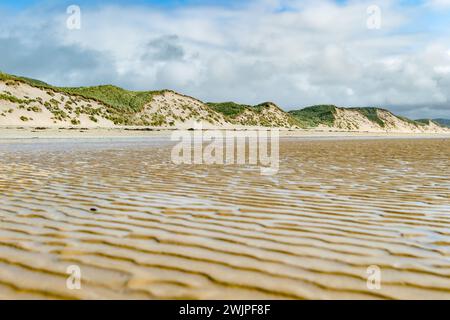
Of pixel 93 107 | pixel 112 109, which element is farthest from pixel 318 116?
pixel 93 107

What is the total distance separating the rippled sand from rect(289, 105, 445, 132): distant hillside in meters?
123

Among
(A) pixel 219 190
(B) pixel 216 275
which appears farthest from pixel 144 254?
(A) pixel 219 190

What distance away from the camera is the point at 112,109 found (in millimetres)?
64938

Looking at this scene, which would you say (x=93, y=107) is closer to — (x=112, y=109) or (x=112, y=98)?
(x=112, y=109)

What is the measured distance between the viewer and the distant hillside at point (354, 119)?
143m

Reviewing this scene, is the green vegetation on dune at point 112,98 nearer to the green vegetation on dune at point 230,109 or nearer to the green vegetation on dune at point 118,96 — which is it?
the green vegetation on dune at point 118,96

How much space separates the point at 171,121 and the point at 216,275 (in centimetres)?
7010

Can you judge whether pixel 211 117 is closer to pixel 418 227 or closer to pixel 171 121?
pixel 171 121

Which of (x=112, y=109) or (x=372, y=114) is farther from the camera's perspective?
(x=372, y=114)

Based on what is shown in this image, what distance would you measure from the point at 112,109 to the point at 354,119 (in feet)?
382

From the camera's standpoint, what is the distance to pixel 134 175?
34.7ft

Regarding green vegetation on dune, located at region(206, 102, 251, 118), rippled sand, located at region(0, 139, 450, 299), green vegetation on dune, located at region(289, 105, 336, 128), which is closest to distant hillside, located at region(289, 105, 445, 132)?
green vegetation on dune, located at region(289, 105, 336, 128)

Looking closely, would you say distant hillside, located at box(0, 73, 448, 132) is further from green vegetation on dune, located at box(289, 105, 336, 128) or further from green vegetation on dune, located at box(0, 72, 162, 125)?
green vegetation on dune, located at box(289, 105, 336, 128)

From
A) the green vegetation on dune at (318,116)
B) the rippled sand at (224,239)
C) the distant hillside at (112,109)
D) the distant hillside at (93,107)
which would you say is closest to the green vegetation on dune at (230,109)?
the distant hillside at (112,109)
